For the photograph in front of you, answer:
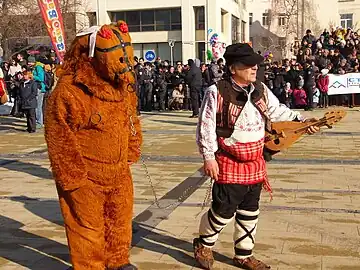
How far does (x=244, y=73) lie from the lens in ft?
14.4

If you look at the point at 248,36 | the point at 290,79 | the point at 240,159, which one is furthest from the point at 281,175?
the point at 248,36

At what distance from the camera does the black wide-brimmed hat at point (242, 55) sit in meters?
4.32

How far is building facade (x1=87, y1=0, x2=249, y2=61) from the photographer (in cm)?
3934

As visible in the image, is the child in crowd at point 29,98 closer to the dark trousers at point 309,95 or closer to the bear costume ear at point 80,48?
the dark trousers at point 309,95

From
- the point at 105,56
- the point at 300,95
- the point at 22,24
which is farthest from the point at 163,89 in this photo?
the point at 105,56

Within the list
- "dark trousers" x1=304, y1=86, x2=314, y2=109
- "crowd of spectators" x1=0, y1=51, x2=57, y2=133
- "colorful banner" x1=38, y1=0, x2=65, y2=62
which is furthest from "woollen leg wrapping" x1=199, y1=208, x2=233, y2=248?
"dark trousers" x1=304, y1=86, x2=314, y2=109

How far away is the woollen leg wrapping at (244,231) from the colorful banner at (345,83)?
15.8 metres

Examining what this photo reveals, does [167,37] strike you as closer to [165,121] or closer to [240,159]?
[165,121]

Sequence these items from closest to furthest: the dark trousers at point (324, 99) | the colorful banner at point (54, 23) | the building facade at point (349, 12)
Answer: the colorful banner at point (54, 23) → the dark trousers at point (324, 99) → the building facade at point (349, 12)

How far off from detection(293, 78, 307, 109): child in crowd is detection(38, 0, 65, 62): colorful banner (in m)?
8.81

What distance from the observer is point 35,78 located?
15.5 metres

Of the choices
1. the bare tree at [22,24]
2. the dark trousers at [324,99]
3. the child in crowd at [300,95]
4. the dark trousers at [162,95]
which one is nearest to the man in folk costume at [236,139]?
the child in crowd at [300,95]

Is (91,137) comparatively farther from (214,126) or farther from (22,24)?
(22,24)

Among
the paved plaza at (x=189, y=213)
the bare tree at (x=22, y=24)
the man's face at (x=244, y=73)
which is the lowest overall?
the paved plaza at (x=189, y=213)
